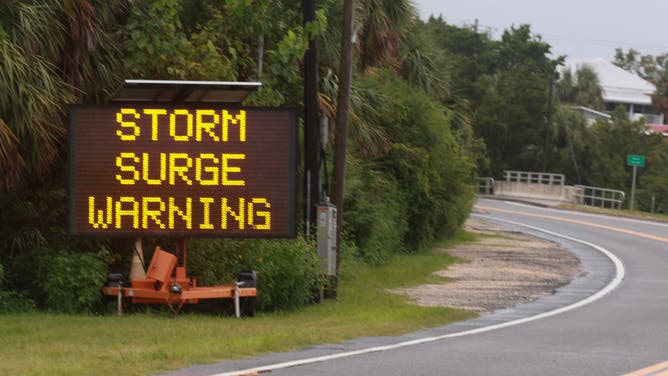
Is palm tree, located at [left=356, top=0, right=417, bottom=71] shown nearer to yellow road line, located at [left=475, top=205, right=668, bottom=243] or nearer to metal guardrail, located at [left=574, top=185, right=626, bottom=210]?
yellow road line, located at [left=475, top=205, right=668, bottom=243]

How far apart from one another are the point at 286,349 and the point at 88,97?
6880mm

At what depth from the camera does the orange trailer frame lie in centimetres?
1655

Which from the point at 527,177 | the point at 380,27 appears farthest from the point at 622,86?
the point at 380,27

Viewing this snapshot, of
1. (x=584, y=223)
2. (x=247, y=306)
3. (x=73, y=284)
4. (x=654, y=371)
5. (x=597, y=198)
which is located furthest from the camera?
(x=597, y=198)

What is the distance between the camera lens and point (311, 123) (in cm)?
1966

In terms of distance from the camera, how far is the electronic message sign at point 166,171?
1590 cm

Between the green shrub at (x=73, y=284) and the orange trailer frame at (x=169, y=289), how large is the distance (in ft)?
0.65

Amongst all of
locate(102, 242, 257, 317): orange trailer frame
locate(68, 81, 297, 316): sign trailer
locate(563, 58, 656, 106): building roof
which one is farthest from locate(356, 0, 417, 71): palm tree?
locate(563, 58, 656, 106): building roof

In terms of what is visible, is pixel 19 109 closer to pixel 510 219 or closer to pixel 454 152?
pixel 454 152

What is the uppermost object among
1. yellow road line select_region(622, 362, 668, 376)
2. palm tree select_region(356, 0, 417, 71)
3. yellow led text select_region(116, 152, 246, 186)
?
palm tree select_region(356, 0, 417, 71)

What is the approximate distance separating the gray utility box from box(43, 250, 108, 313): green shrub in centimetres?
362

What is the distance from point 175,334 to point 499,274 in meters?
14.2

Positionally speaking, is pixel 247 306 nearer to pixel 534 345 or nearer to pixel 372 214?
pixel 534 345

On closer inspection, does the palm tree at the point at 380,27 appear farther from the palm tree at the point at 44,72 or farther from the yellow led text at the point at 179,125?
the yellow led text at the point at 179,125
